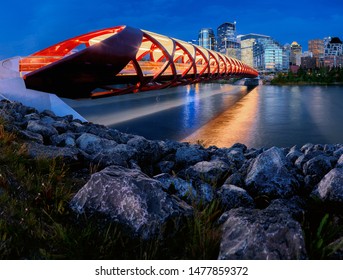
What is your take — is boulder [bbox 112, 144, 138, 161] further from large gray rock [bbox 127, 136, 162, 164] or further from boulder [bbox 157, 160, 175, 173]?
boulder [bbox 157, 160, 175, 173]

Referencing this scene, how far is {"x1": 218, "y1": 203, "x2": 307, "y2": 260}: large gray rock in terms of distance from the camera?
278cm

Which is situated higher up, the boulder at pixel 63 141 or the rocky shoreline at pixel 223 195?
the boulder at pixel 63 141

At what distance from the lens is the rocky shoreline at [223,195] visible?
293 centimetres

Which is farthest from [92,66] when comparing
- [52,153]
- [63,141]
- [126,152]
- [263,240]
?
[263,240]

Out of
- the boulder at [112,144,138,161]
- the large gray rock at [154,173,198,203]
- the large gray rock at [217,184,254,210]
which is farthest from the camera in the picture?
the boulder at [112,144,138,161]

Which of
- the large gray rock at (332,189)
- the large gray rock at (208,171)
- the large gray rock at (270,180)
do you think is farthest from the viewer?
the large gray rock at (208,171)

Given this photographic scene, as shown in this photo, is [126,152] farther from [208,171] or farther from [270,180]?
[270,180]

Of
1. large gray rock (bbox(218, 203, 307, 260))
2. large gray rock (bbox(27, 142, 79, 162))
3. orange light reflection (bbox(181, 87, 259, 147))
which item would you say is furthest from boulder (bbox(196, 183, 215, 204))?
orange light reflection (bbox(181, 87, 259, 147))

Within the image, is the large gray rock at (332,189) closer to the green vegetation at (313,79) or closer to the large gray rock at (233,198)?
the large gray rock at (233,198)

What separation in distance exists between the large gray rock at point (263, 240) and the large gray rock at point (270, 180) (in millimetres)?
2015

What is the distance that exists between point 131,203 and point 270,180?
8.44ft

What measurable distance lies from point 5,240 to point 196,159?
5.17 metres

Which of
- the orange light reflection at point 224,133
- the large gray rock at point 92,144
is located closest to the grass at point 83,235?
the large gray rock at point 92,144

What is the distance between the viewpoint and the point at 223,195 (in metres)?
4.67
